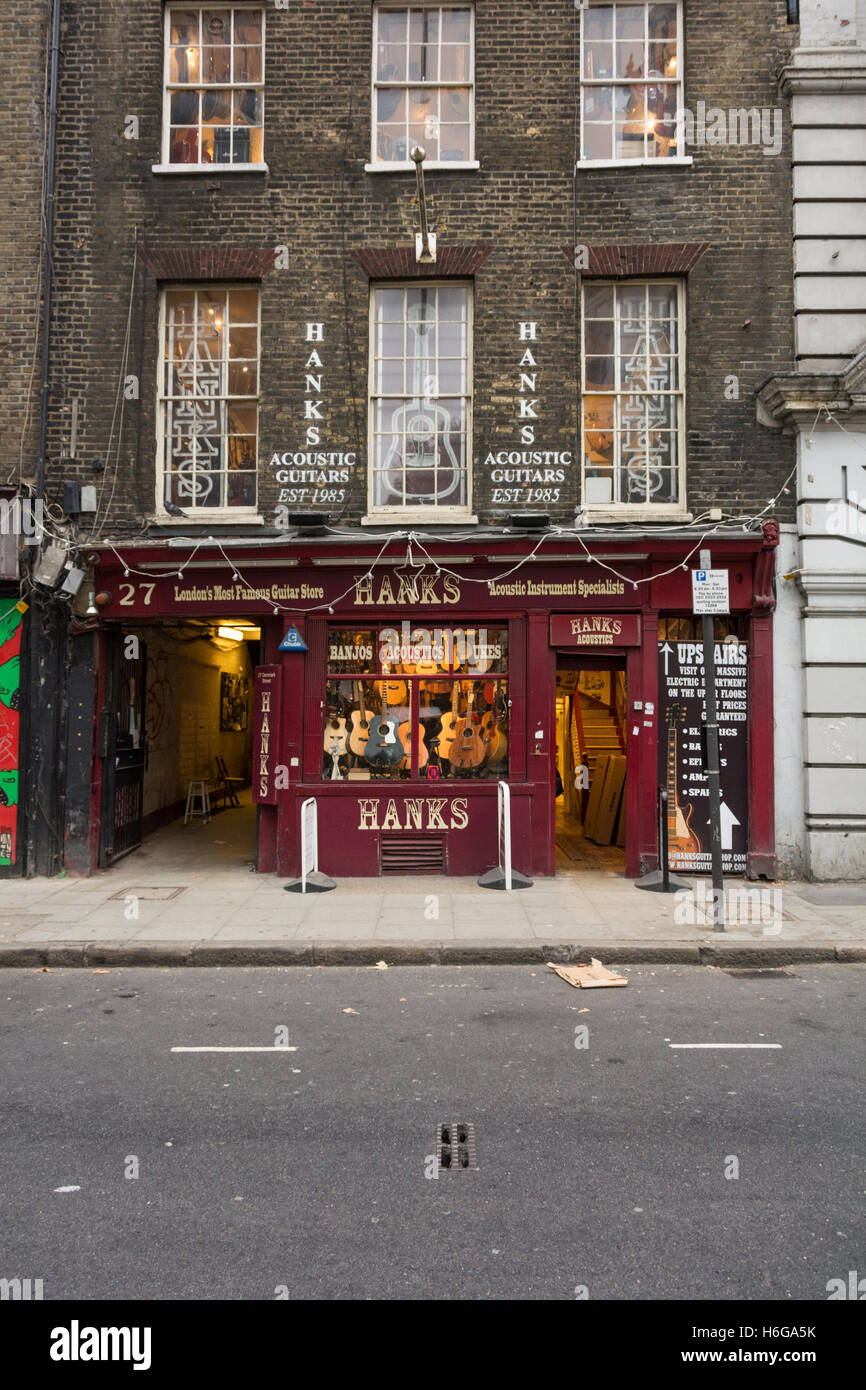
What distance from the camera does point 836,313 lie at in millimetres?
10922

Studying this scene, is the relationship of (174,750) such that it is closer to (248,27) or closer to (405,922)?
(405,922)

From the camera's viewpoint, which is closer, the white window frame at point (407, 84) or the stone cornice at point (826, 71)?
the stone cornice at point (826, 71)

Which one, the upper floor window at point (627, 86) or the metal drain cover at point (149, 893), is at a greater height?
the upper floor window at point (627, 86)

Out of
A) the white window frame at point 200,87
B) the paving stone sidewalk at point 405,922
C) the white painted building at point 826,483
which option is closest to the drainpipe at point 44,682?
the paving stone sidewalk at point 405,922

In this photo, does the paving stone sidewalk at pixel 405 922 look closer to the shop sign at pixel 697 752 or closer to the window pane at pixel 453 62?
the shop sign at pixel 697 752

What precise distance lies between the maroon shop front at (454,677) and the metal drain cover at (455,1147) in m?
6.33

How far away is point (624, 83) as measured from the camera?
11164 mm

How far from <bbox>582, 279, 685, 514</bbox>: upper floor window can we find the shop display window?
106 inches

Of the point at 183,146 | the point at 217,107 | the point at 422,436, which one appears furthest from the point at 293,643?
the point at 217,107

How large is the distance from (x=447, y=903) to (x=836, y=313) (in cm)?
869

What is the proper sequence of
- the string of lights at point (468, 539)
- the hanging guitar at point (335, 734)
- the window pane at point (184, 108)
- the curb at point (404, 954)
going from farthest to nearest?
the window pane at point (184, 108) → the hanging guitar at point (335, 734) → the string of lights at point (468, 539) → the curb at point (404, 954)

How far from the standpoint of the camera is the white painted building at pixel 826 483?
35.1 ft

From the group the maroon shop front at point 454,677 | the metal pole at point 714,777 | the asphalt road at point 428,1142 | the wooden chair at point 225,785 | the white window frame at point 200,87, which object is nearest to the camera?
the asphalt road at point 428,1142
